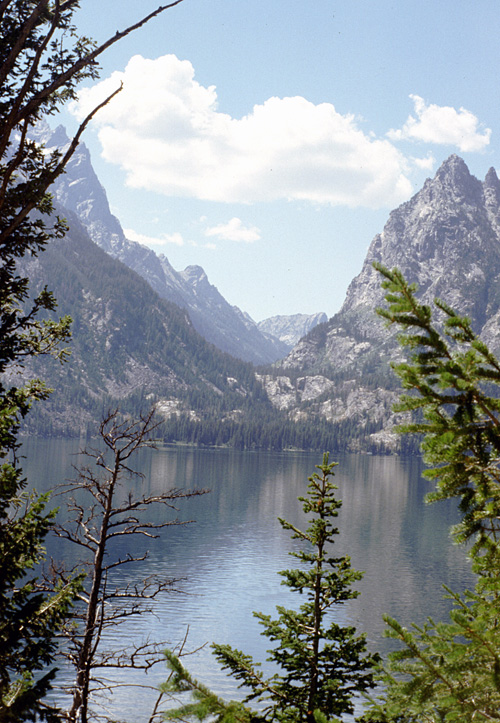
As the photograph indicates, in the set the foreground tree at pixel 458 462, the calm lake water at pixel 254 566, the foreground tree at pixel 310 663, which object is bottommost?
the calm lake water at pixel 254 566

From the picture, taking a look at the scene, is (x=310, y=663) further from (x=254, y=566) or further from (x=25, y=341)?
(x=254, y=566)

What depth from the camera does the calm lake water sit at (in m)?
62.6

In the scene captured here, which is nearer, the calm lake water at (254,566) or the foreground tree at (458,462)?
the foreground tree at (458,462)

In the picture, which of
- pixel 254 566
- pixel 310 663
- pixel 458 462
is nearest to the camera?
pixel 458 462

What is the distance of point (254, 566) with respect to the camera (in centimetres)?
9088

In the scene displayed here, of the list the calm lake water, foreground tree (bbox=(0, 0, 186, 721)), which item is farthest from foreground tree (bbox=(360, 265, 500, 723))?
the calm lake water

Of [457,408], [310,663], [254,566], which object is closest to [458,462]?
[457,408]

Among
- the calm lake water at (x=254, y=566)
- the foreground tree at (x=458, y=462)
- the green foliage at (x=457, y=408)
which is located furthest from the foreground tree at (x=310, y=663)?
the calm lake water at (x=254, y=566)

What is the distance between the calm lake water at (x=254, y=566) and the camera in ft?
205

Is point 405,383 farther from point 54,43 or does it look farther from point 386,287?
point 54,43

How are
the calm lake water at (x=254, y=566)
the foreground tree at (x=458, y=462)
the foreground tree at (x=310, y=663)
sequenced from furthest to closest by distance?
the calm lake water at (x=254, y=566), the foreground tree at (x=310, y=663), the foreground tree at (x=458, y=462)

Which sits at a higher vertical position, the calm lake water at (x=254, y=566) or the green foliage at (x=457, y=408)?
the green foliage at (x=457, y=408)

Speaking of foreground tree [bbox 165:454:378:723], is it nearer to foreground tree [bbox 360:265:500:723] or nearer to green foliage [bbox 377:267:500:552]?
foreground tree [bbox 360:265:500:723]

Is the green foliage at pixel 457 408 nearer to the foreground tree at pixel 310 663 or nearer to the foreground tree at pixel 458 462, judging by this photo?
the foreground tree at pixel 458 462
